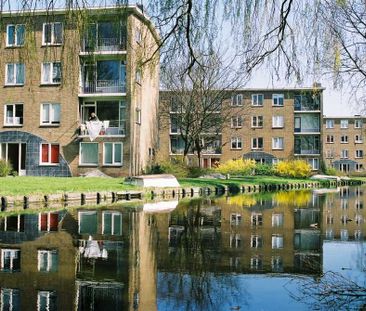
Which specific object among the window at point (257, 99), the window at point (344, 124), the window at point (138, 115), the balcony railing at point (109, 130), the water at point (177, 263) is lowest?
the water at point (177, 263)

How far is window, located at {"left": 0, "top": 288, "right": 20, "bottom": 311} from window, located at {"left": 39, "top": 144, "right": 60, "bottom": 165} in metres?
29.1

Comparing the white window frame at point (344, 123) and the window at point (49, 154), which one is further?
the white window frame at point (344, 123)

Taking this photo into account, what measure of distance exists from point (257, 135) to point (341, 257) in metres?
54.6

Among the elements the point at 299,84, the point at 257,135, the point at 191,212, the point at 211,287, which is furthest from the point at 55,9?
the point at 257,135

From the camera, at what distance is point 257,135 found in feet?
210

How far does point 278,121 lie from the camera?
209 ft

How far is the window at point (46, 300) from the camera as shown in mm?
6004

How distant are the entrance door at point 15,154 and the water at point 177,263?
800 inches

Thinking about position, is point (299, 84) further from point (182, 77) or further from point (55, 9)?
point (55, 9)

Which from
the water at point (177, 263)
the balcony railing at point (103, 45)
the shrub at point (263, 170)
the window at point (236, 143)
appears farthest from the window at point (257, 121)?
the balcony railing at point (103, 45)

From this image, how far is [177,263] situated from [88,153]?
2693 centimetres

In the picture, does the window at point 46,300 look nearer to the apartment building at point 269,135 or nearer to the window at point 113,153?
the window at point 113,153

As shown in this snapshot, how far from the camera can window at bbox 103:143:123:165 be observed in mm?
34594

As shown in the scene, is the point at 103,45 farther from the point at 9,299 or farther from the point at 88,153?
the point at 88,153
